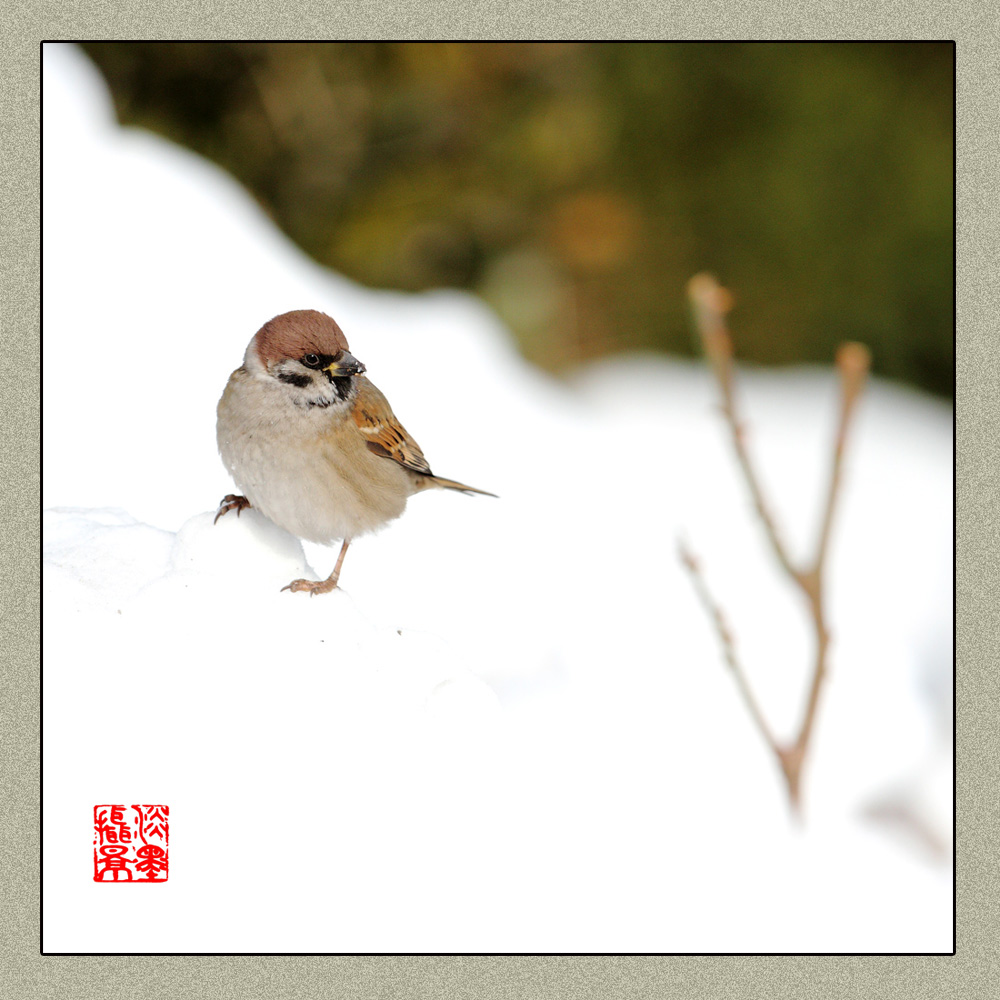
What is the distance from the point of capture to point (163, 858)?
1.92 metres

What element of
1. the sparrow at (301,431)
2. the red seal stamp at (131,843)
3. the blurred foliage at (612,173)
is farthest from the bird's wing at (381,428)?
the blurred foliage at (612,173)

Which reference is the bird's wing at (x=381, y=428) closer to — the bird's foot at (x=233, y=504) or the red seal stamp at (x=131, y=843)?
the bird's foot at (x=233, y=504)

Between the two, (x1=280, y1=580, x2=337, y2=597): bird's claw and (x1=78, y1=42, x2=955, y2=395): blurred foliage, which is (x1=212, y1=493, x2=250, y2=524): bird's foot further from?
(x1=78, y1=42, x2=955, y2=395): blurred foliage

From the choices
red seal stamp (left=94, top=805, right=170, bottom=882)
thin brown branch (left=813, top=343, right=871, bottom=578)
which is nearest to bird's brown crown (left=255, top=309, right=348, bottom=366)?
red seal stamp (left=94, top=805, right=170, bottom=882)

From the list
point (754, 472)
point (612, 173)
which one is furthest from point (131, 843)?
point (612, 173)

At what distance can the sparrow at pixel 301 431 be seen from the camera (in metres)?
2.05

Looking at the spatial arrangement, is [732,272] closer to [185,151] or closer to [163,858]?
[185,151]

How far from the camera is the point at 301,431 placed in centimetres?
209

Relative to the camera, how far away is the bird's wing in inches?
85.6

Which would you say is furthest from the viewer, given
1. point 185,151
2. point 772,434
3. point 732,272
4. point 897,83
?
point 732,272

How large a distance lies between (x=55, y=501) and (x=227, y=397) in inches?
17.1

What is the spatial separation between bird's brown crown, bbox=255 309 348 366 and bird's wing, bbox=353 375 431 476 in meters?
0.15

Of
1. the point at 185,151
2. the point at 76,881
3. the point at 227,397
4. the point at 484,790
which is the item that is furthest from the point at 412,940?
the point at 185,151

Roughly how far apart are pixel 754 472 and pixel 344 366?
1.24 m
